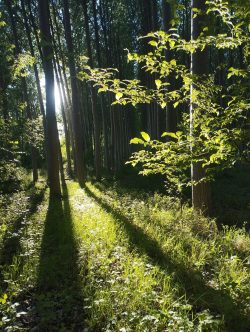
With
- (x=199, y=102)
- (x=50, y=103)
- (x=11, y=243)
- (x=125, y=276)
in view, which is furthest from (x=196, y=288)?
(x=50, y=103)

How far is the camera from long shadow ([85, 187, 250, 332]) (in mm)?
4031

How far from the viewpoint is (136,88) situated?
3416mm

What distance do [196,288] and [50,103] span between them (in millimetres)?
9773

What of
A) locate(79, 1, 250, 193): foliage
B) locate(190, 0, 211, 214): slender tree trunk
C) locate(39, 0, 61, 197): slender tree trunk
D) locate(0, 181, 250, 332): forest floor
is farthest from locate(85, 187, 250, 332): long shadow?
locate(39, 0, 61, 197): slender tree trunk

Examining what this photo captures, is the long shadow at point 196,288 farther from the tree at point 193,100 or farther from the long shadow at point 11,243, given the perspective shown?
the long shadow at point 11,243

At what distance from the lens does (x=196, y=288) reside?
4.74 meters

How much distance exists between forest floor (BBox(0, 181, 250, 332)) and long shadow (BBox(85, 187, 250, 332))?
0.04ft

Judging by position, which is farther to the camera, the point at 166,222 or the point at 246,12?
the point at 166,222

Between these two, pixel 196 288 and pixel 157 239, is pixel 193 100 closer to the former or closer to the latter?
pixel 196 288

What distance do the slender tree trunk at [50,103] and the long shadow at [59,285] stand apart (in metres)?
5.32

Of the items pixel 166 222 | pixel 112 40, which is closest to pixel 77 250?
pixel 166 222

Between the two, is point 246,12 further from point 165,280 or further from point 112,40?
point 112,40

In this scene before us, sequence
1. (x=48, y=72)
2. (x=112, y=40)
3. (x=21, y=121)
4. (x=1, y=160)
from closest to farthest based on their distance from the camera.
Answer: (x=1, y=160), (x=21, y=121), (x=48, y=72), (x=112, y=40)

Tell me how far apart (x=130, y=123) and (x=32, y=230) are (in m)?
25.7
